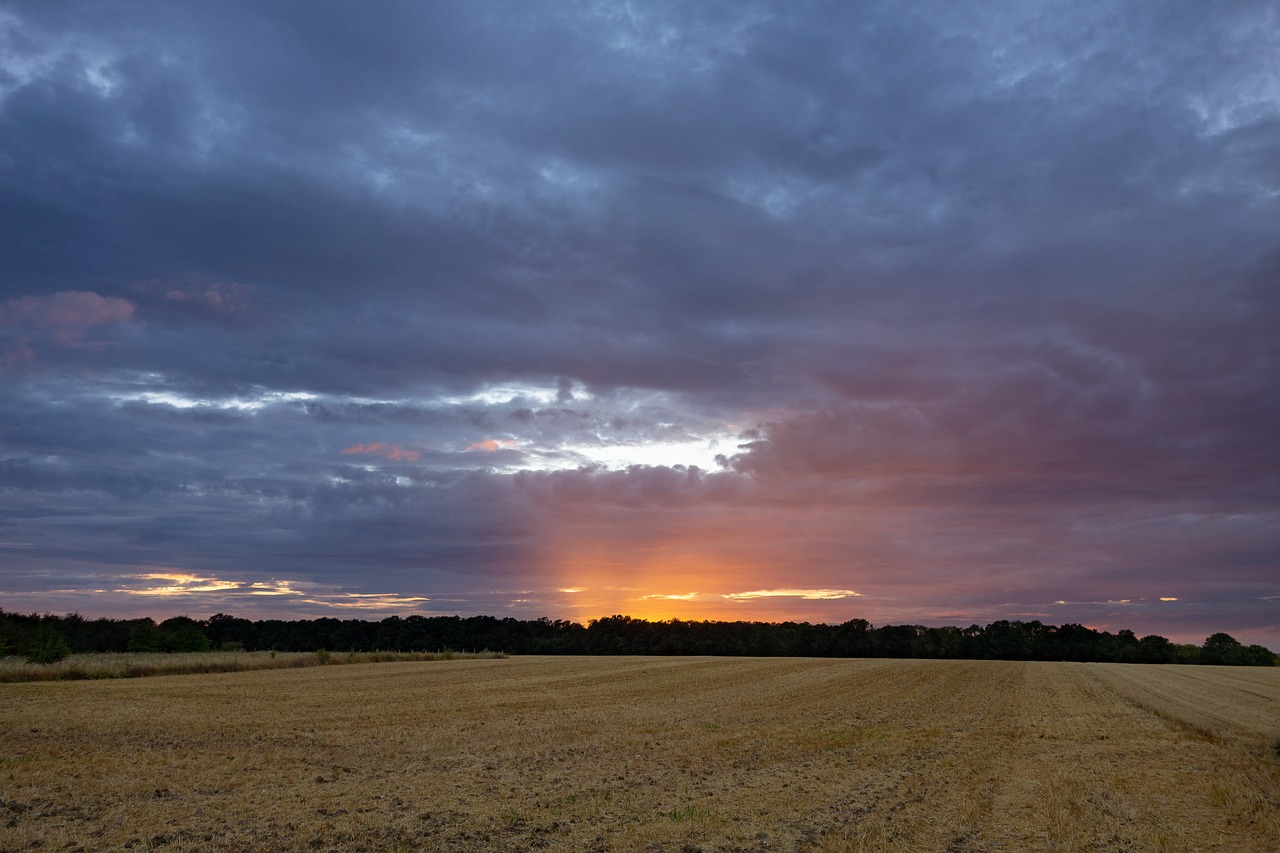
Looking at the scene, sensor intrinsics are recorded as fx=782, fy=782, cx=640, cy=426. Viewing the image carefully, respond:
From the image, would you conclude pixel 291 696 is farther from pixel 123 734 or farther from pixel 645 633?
pixel 645 633

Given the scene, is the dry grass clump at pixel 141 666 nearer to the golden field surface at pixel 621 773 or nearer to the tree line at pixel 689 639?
the golden field surface at pixel 621 773

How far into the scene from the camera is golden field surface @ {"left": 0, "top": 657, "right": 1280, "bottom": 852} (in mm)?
11633

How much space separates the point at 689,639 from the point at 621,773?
11508cm

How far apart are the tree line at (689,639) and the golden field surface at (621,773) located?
84226mm

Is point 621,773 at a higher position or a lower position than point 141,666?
higher

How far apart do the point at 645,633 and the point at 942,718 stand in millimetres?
106385

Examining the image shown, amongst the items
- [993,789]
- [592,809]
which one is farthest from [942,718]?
[592,809]

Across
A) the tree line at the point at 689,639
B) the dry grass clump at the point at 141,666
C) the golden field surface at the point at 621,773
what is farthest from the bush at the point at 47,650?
the tree line at the point at 689,639

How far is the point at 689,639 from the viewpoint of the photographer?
418 feet

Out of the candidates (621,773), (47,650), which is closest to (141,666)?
(47,650)

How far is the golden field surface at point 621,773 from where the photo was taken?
38.2ft

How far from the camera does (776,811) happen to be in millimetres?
12953

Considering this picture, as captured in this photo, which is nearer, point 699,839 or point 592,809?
point 699,839

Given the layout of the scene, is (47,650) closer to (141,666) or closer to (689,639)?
(141,666)
